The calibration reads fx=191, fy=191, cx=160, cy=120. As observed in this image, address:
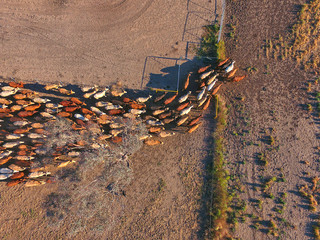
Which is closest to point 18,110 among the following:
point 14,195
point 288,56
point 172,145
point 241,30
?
point 14,195

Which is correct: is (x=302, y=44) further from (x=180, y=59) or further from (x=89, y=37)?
(x=89, y=37)

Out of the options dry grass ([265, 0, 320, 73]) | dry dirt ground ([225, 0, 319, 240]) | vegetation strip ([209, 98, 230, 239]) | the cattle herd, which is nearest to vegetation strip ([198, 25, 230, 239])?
vegetation strip ([209, 98, 230, 239])

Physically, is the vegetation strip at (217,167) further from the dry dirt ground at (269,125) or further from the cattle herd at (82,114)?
the cattle herd at (82,114)

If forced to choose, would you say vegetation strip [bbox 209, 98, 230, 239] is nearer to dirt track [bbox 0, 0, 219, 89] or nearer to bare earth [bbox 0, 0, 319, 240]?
bare earth [bbox 0, 0, 319, 240]

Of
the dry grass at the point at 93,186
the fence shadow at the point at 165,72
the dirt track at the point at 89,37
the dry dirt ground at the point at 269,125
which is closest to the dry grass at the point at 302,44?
the dry dirt ground at the point at 269,125

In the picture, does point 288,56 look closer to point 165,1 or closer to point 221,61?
point 221,61

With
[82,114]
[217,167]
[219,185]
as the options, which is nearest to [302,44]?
[217,167]
